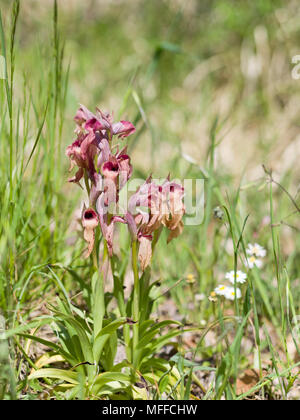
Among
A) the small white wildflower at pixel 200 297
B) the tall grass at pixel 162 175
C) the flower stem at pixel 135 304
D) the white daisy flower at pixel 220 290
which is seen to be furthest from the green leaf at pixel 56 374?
the small white wildflower at pixel 200 297

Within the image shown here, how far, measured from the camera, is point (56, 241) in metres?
1.63

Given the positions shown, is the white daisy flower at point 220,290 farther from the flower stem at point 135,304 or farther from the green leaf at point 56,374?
the green leaf at point 56,374

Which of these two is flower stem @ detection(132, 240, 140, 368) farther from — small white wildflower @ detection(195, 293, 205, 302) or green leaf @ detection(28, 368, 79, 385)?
small white wildflower @ detection(195, 293, 205, 302)

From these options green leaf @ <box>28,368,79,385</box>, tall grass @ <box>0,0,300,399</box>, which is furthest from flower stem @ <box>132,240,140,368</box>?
green leaf @ <box>28,368,79,385</box>

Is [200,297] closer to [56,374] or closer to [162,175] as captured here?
[56,374]

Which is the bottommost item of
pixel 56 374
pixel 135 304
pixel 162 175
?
pixel 56 374

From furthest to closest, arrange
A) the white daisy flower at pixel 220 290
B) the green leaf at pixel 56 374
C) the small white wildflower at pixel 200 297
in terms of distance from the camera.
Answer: the small white wildflower at pixel 200 297 → the white daisy flower at pixel 220 290 → the green leaf at pixel 56 374

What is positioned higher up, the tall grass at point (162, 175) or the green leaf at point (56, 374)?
the tall grass at point (162, 175)

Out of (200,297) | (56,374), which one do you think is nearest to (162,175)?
(200,297)

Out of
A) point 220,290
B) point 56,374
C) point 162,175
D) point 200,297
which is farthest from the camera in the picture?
point 162,175

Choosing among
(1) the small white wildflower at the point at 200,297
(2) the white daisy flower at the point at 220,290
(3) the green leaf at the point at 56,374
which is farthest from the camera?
(1) the small white wildflower at the point at 200,297

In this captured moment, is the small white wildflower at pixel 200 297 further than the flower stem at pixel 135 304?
Yes

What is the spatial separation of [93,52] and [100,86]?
72 centimetres
